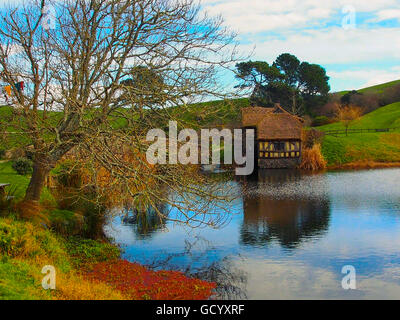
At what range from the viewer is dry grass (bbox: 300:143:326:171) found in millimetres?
43688

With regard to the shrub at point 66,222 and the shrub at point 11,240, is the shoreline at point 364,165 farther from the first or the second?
the shrub at point 11,240

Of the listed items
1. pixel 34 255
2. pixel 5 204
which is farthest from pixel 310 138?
pixel 34 255

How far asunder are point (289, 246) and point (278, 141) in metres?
30.3

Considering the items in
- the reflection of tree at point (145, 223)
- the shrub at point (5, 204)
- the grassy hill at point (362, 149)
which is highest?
the grassy hill at point (362, 149)

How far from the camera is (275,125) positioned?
45.5 m

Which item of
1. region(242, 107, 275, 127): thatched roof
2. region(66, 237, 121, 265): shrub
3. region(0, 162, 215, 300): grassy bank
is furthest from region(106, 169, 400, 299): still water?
region(242, 107, 275, 127): thatched roof

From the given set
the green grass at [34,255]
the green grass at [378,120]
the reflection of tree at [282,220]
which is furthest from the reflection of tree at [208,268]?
the green grass at [378,120]

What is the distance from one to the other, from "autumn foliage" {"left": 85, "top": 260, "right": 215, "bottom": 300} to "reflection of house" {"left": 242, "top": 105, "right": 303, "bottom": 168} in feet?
108

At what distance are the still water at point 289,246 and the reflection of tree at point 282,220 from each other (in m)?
0.04

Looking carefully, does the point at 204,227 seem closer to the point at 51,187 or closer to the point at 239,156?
the point at 51,187

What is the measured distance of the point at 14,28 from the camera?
49.9ft

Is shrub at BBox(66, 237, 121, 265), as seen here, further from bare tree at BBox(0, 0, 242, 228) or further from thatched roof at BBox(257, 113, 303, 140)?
thatched roof at BBox(257, 113, 303, 140)

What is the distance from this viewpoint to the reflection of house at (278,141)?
148 feet
